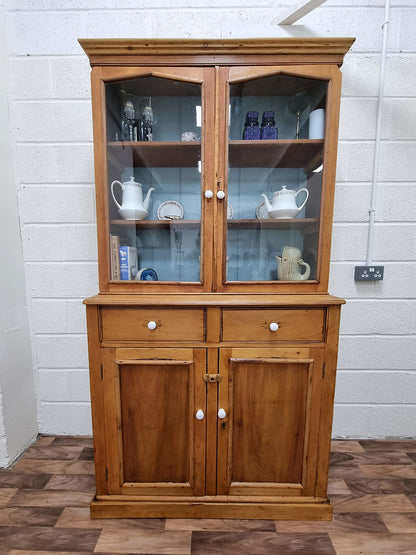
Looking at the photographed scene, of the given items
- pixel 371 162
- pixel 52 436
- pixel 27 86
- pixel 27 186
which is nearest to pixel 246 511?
pixel 52 436

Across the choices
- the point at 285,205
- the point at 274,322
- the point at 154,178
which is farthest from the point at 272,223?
the point at 154,178

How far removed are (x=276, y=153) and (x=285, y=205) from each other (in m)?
0.24

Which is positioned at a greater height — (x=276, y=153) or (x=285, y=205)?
(x=276, y=153)

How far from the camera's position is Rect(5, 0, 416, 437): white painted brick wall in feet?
4.33

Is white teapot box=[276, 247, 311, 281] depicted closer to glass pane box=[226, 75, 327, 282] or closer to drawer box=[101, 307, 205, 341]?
glass pane box=[226, 75, 327, 282]

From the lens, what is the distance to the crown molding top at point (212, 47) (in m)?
0.93

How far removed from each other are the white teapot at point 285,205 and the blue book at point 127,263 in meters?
0.67

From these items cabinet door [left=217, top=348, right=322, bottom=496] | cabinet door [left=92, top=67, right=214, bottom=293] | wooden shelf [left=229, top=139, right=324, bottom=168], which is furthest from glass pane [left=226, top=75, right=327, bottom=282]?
cabinet door [left=217, top=348, right=322, bottom=496]

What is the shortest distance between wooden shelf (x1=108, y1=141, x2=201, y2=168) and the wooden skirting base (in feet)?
4.79

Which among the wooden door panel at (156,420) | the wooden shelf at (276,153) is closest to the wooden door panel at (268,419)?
the wooden door panel at (156,420)

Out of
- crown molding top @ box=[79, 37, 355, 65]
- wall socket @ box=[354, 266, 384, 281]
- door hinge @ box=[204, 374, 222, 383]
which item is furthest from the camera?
wall socket @ box=[354, 266, 384, 281]

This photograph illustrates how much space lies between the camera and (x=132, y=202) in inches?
45.8

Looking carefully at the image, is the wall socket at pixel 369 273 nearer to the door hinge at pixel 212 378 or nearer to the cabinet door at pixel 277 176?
the cabinet door at pixel 277 176

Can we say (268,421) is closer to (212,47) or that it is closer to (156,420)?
(156,420)
